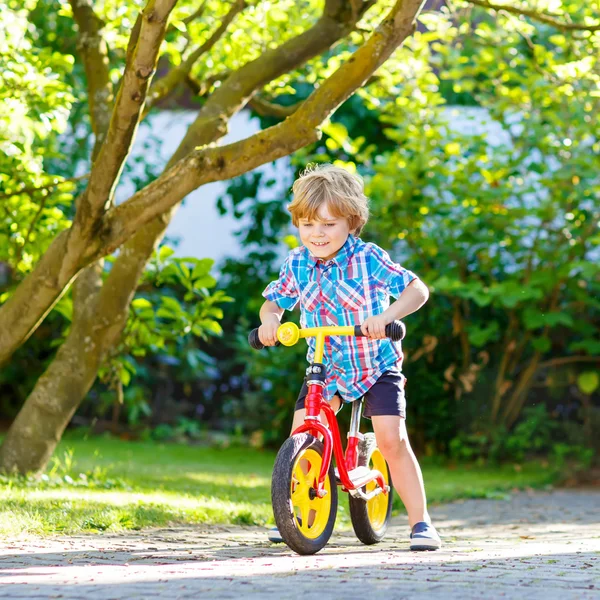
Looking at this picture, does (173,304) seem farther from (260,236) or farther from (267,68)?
(260,236)

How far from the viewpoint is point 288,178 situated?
12727 mm

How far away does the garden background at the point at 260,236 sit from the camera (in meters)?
5.29

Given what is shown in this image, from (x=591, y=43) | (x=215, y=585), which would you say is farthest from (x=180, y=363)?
(x=215, y=585)

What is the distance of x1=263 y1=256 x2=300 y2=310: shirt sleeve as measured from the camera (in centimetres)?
426

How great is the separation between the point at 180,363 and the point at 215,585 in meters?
9.07

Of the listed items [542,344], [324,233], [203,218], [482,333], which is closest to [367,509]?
[324,233]

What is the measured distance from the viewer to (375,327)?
368 centimetres

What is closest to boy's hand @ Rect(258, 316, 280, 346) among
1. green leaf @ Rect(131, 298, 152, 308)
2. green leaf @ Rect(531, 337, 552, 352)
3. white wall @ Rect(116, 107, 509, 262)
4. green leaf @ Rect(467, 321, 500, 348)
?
green leaf @ Rect(131, 298, 152, 308)

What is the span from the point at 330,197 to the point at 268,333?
2.09 ft

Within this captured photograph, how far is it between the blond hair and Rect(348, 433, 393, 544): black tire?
1.06 m

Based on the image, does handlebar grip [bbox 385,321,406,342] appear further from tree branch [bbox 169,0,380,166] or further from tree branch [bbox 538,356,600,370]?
tree branch [bbox 538,356,600,370]

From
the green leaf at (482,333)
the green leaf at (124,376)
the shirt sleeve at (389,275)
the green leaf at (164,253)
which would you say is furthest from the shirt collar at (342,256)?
the green leaf at (482,333)

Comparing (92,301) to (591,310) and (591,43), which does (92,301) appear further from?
(591,310)

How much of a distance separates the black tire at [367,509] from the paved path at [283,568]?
0.27 ft
